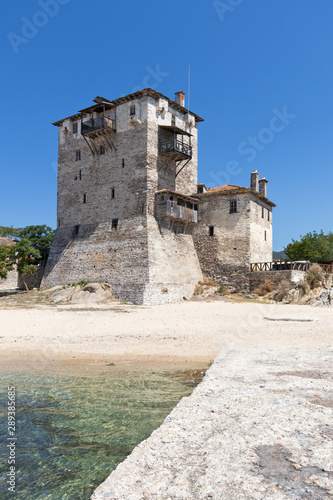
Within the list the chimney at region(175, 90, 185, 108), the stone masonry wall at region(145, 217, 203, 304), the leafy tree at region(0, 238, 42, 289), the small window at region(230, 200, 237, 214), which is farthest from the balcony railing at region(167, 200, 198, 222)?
the leafy tree at region(0, 238, 42, 289)

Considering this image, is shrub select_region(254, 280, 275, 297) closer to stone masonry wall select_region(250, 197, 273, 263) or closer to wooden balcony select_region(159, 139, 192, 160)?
stone masonry wall select_region(250, 197, 273, 263)

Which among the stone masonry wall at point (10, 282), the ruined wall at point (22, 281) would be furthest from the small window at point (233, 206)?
the stone masonry wall at point (10, 282)

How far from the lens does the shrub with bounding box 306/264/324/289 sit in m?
28.6

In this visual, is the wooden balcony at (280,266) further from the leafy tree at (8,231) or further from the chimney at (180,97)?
the leafy tree at (8,231)

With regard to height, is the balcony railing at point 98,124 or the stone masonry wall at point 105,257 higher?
the balcony railing at point 98,124

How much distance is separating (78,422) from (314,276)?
2603 cm

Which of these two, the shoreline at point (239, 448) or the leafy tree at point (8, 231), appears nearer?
the shoreline at point (239, 448)

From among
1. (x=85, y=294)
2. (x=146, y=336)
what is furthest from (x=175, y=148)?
(x=146, y=336)

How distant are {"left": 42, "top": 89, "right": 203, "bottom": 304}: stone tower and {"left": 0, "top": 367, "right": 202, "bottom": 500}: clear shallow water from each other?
18.1 m

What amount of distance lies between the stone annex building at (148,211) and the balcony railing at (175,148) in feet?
0.29

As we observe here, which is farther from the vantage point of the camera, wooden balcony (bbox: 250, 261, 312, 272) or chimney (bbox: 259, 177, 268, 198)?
chimney (bbox: 259, 177, 268, 198)

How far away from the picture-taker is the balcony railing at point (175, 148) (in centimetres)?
3152

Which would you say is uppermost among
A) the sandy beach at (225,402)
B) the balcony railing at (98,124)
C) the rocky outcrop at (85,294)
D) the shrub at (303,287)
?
the balcony railing at (98,124)

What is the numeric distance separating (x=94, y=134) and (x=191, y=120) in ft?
31.6
